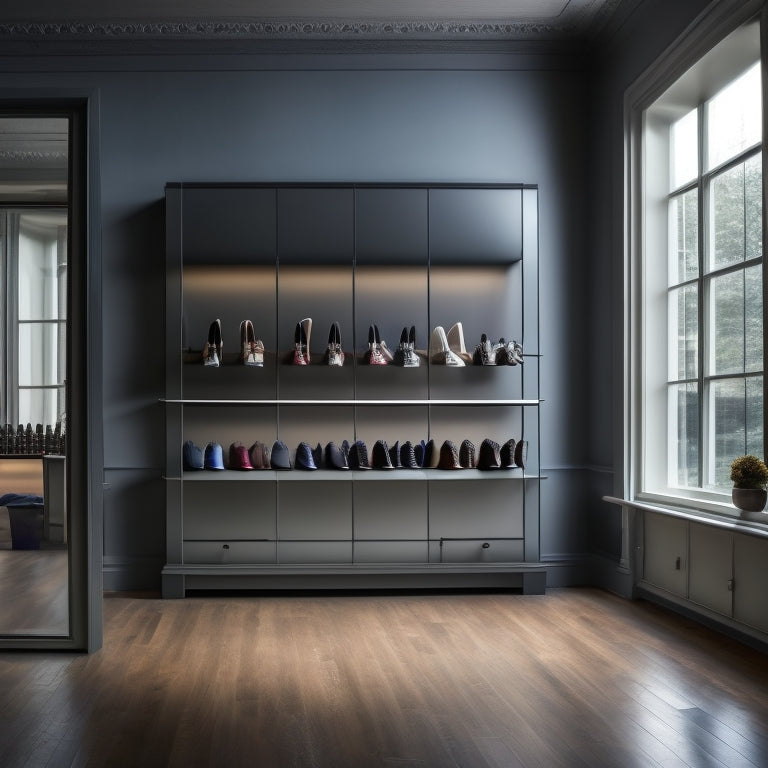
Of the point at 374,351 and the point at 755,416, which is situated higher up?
the point at 374,351

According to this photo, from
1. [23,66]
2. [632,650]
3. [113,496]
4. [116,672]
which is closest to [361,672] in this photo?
[116,672]

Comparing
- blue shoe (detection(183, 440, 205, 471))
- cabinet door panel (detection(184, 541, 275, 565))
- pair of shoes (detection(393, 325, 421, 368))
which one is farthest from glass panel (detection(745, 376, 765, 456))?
blue shoe (detection(183, 440, 205, 471))

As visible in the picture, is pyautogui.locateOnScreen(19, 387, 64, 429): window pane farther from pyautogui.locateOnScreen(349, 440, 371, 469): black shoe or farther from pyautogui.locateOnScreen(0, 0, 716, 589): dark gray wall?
pyautogui.locateOnScreen(349, 440, 371, 469): black shoe

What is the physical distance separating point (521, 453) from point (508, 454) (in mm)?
81

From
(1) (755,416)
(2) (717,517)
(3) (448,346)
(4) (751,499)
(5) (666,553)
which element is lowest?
(5) (666,553)

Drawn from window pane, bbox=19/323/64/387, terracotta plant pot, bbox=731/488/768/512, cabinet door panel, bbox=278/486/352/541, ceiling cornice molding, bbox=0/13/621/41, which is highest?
ceiling cornice molding, bbox=0/13/621/41

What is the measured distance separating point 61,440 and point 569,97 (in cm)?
394

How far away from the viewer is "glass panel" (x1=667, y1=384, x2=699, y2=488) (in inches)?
187

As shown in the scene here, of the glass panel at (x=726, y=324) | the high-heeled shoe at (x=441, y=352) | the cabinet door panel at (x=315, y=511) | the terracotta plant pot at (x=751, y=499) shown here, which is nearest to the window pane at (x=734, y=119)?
the glass panel at (x=726, y=324)

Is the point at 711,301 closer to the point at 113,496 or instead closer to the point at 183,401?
the point at 183,401

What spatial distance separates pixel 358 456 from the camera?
531cm

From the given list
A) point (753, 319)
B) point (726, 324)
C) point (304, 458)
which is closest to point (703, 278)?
point (726, 324)

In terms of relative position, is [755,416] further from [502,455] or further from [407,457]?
[407,457]

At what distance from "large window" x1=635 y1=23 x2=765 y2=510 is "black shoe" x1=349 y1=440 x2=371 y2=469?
1.66m
